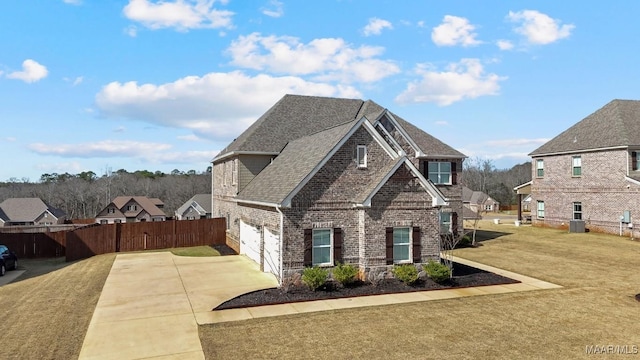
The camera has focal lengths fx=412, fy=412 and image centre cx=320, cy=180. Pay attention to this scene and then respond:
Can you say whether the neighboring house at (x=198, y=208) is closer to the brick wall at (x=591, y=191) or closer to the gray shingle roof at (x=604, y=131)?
the brick wall at (x=591, y=191)

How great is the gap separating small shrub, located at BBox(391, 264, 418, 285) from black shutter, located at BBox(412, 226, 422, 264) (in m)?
0.94

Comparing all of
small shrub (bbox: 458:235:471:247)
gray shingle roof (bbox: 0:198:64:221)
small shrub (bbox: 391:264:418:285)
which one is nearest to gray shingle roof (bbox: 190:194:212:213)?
gray shingle roof (bbox: 0:198:64:221)

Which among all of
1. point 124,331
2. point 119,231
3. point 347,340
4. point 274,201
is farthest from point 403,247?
point 119,231

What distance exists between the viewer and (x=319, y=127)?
3062 cm

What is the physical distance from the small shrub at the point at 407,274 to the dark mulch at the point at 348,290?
245 mm

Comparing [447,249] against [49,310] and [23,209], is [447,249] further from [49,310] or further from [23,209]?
[23,209]

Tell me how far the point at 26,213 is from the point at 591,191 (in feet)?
236

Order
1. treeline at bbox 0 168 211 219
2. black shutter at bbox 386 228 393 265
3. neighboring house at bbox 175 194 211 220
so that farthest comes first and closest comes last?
treeline at bbox 0 168 211 219
neighboring house at bbox 175 194 211 220
black shutter at bbox 386 228 393 265

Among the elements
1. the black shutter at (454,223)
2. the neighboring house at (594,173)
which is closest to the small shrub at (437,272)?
the black shutter at (454,223)

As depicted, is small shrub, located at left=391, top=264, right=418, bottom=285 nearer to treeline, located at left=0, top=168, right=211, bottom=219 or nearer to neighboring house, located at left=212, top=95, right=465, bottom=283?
neighboring house, located at left=212, top=95, right=465, bottom=283

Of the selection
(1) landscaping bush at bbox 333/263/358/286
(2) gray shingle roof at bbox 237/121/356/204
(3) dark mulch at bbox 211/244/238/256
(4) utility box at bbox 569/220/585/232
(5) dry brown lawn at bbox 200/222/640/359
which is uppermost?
(2) gray shingle roof at bbox 237/121/356/204

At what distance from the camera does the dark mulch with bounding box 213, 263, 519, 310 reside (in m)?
14.5

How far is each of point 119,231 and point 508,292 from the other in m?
24.8

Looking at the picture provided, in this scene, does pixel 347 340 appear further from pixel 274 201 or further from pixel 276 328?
pixel 274 201
